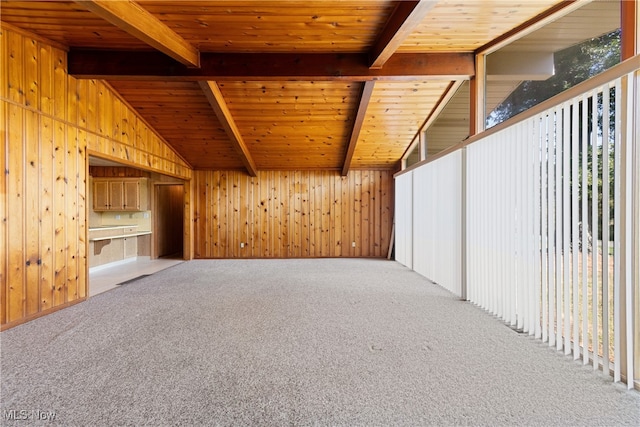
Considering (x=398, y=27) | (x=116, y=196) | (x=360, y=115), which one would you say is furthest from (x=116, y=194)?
(x=398, y=27)

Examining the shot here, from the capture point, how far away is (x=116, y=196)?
664 centimetres

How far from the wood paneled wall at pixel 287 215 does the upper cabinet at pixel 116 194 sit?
4.42 feet

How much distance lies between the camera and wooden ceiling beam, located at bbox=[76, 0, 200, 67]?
2256 millimetres

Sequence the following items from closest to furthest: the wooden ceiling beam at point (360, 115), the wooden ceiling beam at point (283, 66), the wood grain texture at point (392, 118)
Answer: the wooden ceiling beam at point (283, 66), the wooden ceiling beam at point (360, 115), the wood grain texture at point (392, 118)

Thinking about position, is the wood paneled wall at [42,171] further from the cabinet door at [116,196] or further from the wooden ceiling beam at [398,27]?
the wooden ceiling beam at [398,27]

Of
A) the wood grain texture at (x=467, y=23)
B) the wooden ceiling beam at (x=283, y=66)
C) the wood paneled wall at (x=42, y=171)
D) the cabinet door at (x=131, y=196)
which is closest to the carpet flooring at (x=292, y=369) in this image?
the wood paneled wall at (x=42, y=171)

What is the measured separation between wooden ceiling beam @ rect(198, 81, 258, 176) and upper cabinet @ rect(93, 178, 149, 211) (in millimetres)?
2730

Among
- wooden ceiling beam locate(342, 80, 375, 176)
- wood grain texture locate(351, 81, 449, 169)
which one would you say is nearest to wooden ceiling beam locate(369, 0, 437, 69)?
wooden ceiling beam locate(342, 80, 375, 176)

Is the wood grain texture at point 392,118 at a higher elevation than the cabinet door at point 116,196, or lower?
higher

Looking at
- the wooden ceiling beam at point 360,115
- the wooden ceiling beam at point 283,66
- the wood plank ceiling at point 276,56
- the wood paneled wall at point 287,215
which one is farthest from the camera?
the wood paneled wall at point 287,215

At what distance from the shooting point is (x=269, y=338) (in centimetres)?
246

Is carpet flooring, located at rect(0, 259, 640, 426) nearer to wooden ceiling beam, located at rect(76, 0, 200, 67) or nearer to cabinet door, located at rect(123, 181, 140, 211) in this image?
wooden ceiling beam, located at rect(76, 0, 200, 67)

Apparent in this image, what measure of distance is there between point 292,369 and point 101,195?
6936 millimetres

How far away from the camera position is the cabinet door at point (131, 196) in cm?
664
